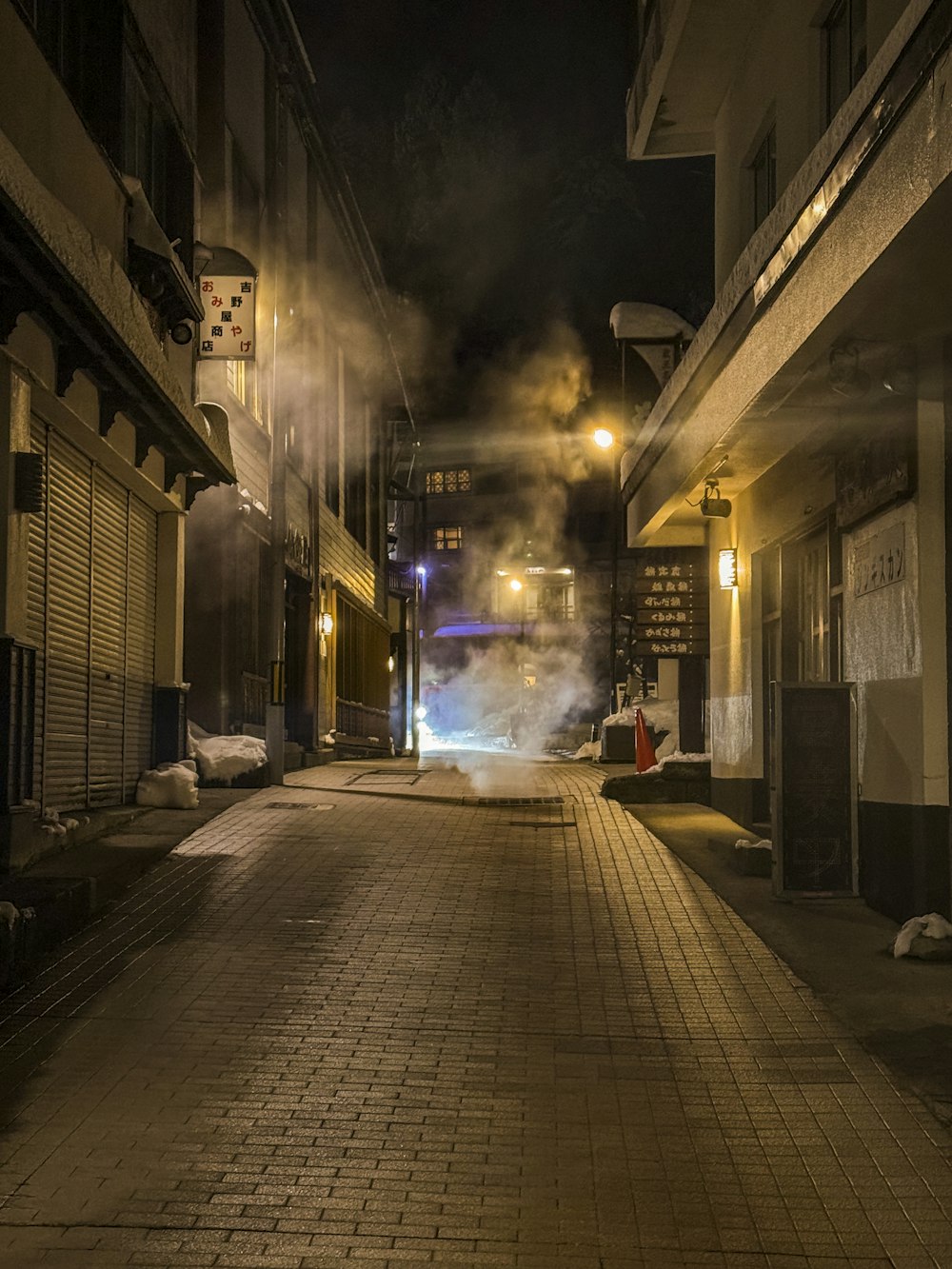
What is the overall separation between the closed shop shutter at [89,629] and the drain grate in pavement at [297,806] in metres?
1.49

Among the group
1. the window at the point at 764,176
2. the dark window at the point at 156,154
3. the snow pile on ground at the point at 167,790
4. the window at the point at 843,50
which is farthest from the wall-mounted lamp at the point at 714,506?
the dark window at the point at 156,154

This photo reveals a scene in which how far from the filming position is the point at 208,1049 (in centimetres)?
636

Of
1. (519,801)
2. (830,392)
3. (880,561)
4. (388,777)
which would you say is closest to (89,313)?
(830,392)

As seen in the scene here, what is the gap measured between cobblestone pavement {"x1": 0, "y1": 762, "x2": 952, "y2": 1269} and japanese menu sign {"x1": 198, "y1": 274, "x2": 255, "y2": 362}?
7.78 metres

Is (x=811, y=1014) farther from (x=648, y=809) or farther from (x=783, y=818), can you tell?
(x=648, y=809)

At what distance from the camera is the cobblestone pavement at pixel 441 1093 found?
4.34 metres

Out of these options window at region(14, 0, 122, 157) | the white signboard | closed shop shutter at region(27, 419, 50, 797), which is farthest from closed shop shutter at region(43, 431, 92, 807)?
the white signboard

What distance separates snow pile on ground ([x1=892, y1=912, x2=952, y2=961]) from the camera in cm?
800

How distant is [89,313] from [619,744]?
18180 mm

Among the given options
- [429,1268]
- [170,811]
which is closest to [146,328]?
[170,811]

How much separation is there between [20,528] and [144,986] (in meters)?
3.75

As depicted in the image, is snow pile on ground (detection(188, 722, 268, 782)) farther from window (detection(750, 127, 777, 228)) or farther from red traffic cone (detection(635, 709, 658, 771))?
window (detection(750, 127, 777, 228))

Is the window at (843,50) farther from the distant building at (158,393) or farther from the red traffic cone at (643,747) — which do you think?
the red traffic cone at (643,747)

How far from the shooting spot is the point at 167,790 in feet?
43.9
